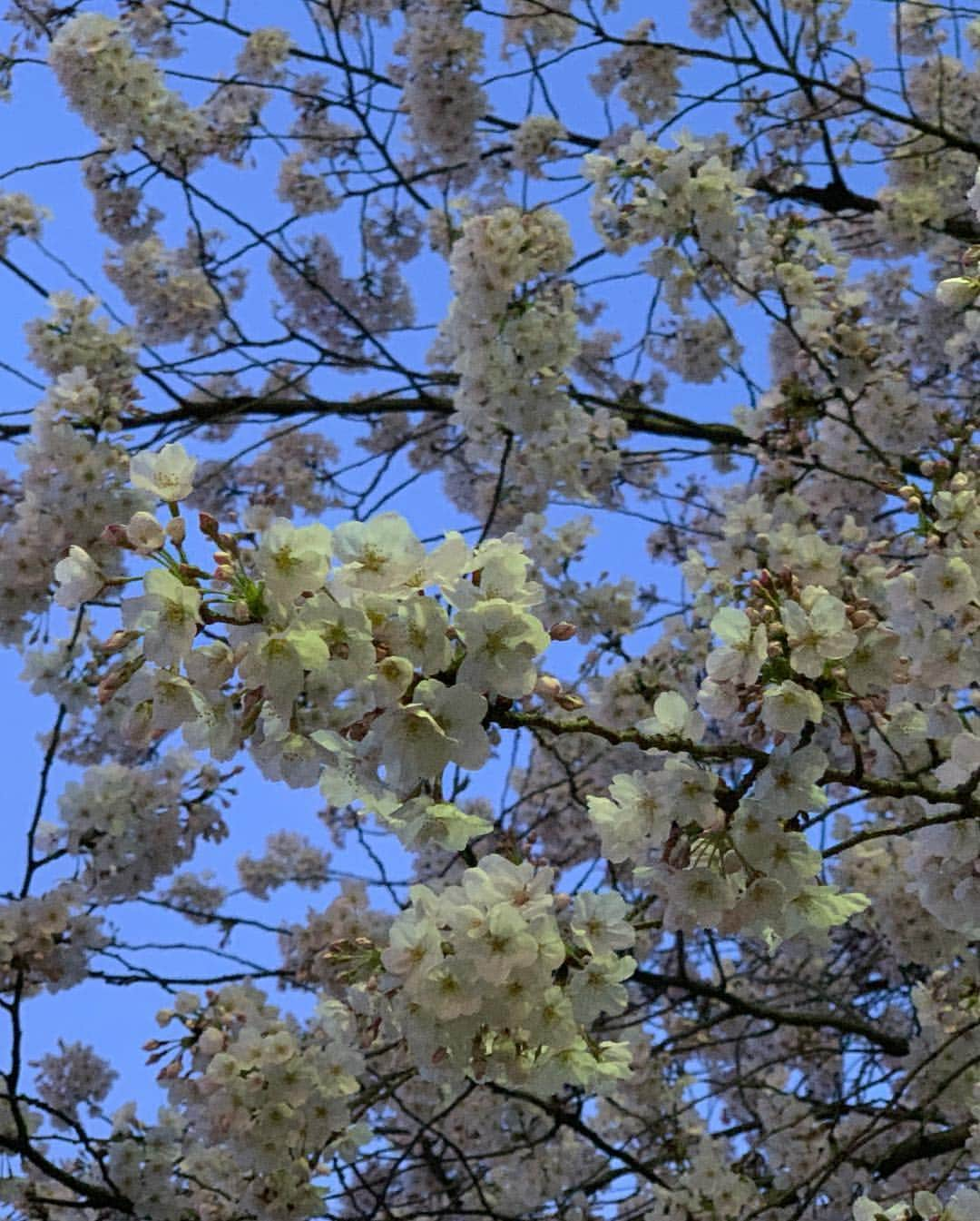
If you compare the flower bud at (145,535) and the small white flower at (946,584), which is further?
the small white flower at (946,584)

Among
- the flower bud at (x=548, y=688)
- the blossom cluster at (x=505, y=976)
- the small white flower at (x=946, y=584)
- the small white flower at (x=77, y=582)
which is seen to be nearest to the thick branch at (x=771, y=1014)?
the blossom cluster at (x=505, y=976)

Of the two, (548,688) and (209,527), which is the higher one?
(209,527)

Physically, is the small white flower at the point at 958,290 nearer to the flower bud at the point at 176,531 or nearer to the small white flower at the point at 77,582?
the flower bud at the point at 176,531

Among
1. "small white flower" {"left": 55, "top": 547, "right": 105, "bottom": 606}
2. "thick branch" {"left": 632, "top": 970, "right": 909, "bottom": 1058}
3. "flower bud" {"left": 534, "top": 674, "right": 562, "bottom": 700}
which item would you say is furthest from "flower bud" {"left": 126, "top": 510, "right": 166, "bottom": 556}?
"thick branch" {"left": 632, "top": 970, "right": 909, "bottom": 1058}

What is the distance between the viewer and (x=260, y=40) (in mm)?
6859

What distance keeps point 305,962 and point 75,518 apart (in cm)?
191

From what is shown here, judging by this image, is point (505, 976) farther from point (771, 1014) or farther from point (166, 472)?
point (771, 1014)

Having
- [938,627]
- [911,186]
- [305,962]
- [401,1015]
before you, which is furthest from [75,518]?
[911,186]

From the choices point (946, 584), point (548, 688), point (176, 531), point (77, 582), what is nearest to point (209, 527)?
point (176, 531)

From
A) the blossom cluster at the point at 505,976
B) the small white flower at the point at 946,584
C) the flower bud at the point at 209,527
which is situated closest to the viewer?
the flower bud at the point at 209,527

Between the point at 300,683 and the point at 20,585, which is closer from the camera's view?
the point at 300,683

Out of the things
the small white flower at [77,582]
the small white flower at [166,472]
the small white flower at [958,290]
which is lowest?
the small white flower at [77,582]

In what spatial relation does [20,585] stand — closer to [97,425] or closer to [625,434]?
[97,425]

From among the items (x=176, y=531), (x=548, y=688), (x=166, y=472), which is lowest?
(x=548, y=688)
